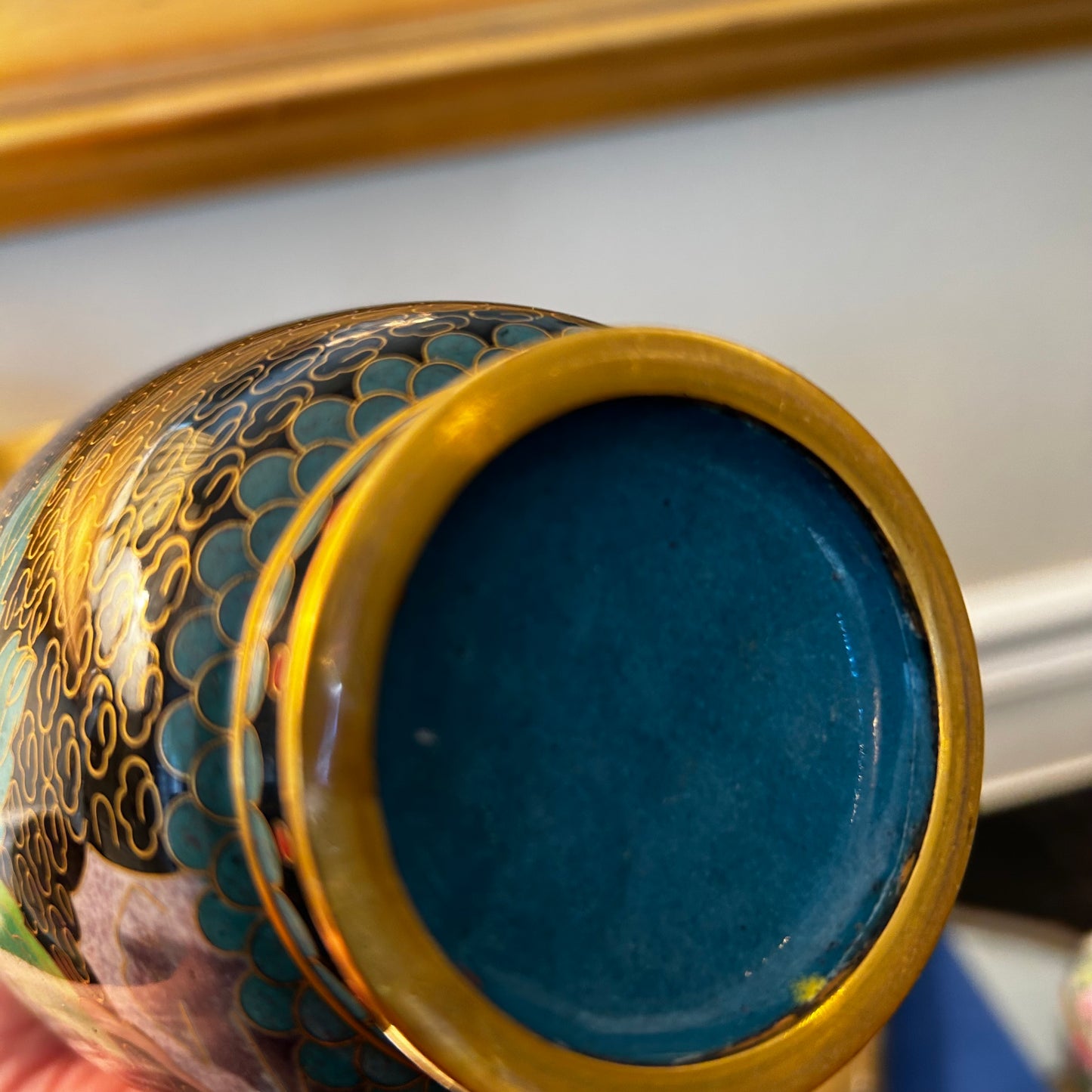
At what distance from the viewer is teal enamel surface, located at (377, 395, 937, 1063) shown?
0.71 ft

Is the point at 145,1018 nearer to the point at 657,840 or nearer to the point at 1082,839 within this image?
the point at 657,840

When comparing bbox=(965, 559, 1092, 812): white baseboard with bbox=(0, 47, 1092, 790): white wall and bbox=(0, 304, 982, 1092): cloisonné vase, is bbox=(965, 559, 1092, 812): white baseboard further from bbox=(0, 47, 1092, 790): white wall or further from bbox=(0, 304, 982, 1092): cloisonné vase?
bbox=(0, 304, 982, 1092): cloisonné vase

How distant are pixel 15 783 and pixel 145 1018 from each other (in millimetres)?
65

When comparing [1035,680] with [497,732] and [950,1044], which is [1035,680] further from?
[497,732]

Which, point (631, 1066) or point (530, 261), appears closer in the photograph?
point (631, 1066)

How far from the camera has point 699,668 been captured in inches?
9.4

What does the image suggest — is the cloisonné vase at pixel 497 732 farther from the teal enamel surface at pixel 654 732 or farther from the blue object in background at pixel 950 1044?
the blue object in background at pixel 950 1044

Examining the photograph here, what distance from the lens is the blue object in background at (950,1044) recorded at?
27.7 inches

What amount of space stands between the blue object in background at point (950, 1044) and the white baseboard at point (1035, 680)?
0.29m

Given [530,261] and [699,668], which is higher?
[530,261]

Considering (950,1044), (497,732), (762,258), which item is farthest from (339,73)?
(950,1044)

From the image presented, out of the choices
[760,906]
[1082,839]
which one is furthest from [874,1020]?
[1082,839]

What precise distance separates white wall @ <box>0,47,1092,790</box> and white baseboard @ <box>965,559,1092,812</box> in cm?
9

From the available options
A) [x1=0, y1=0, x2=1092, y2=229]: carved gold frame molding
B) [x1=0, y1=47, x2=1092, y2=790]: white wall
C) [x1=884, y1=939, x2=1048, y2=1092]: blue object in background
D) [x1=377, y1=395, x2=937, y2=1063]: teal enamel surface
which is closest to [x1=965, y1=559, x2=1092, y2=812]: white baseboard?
[x1=0, y1=47, x2=1092, y2=790]: white wall
